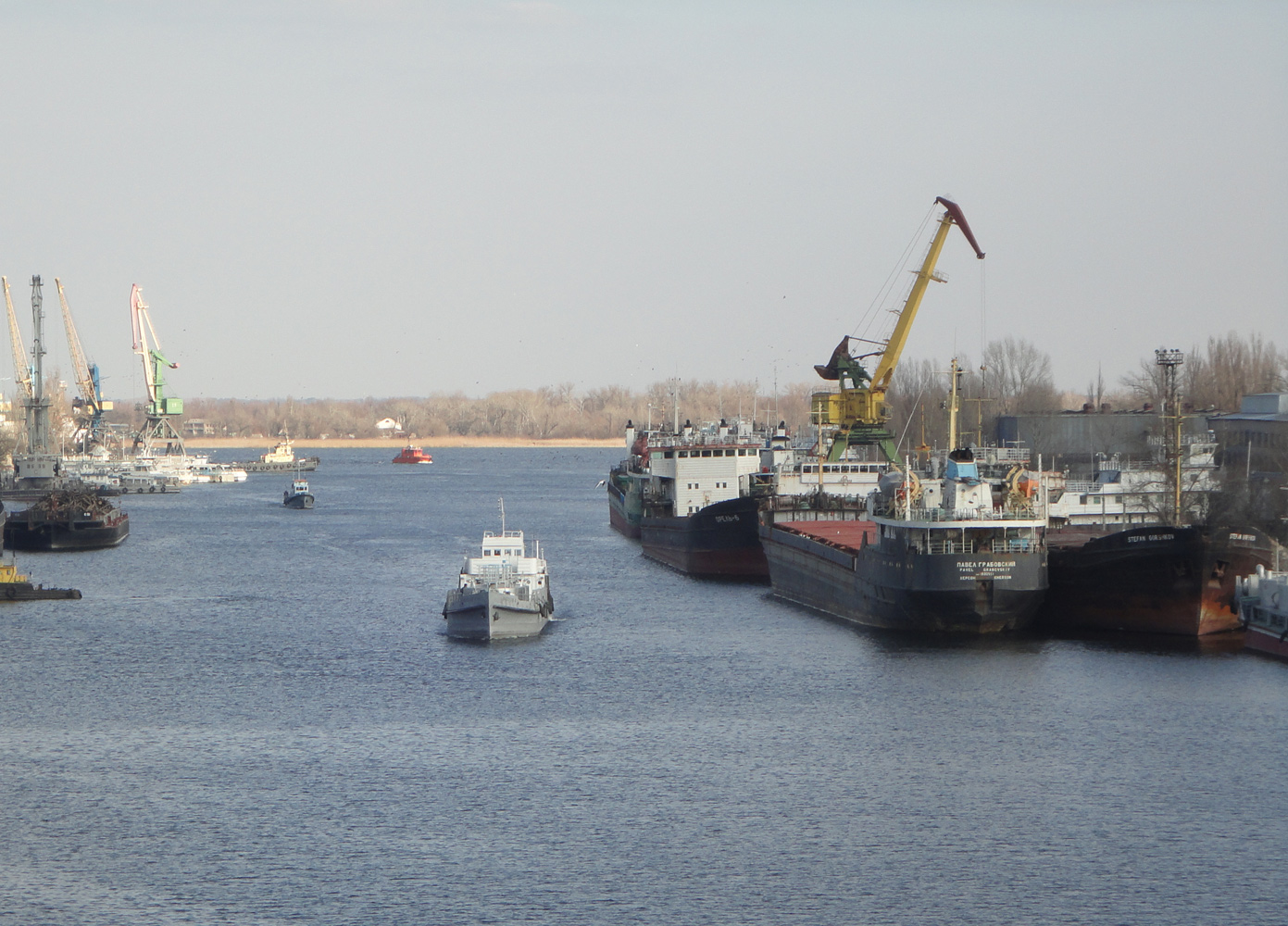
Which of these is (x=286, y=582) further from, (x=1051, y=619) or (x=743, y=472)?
(x=1051, y=619)

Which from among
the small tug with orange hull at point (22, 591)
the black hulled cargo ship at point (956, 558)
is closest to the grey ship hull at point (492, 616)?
the black hulled cargo ship at point (956, 558)

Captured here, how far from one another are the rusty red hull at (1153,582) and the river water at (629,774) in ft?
5.04

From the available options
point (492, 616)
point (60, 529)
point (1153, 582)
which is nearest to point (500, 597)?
point (492, 616)

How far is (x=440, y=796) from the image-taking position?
2770 cm

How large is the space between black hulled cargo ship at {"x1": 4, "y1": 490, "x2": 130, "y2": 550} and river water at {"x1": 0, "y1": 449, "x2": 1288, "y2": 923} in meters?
28.9

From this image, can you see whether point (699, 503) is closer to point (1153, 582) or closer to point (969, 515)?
point (969, 515)

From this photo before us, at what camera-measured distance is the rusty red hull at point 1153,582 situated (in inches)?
1586

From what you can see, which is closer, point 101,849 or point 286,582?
point 101,849

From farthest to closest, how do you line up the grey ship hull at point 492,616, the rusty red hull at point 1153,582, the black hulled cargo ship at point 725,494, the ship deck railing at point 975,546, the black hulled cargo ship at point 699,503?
the black hulled cargo ship at point 699,503 → the black hulled cargo ship at point 725,494 → the grey ship hull at point 492,616 → the ship deck railing at point 975,546 → the rusty red hull at point 1153,582

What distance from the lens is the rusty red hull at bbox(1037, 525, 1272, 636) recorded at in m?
40.3

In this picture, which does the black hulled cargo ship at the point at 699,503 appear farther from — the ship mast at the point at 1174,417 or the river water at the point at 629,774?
the ship mast at the point at 1174,417

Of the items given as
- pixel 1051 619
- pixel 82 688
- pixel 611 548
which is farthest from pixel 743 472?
pixel 82 688

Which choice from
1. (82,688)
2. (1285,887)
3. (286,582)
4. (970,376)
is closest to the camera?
(1285,887)

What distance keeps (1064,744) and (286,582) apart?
124 ft
